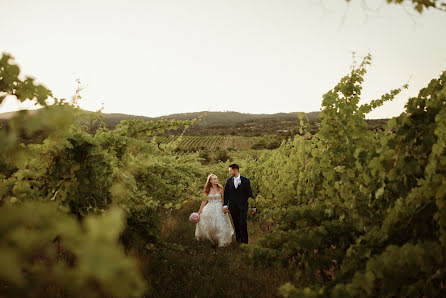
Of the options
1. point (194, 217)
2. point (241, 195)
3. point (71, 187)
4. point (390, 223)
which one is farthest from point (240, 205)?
point (390, 223)

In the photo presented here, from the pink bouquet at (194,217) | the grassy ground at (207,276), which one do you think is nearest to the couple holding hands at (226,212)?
the pink bouquet at (194,217)

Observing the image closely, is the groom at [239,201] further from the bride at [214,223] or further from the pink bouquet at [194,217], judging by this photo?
the pink bouquet at [194,217]

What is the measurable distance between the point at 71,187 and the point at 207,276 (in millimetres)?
2914

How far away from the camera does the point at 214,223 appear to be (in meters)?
7.45

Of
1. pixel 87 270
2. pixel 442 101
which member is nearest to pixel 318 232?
pixel 442 101

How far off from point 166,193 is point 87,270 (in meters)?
4.82

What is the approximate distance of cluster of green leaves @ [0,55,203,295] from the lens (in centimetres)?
82

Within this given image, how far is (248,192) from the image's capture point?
7289 millimetres

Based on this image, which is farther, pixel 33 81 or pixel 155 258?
pixel 155 258

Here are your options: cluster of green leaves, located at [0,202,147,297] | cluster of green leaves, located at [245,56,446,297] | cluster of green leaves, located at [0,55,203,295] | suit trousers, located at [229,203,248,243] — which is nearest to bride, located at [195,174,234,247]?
suit trousers, located at [229,203,248,243]

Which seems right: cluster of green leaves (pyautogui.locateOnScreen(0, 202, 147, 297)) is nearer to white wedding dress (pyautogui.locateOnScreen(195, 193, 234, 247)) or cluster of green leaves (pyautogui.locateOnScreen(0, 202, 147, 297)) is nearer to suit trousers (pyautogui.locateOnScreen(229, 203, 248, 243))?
suit trousers (pyautogui.locateOnScreen(229, 203, 248, 243))

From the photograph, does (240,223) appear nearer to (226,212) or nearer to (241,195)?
(226,212)

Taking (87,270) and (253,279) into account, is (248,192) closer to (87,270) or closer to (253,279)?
(253,279)

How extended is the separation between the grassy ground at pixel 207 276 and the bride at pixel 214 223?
1011mm
